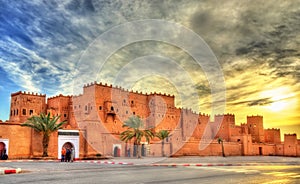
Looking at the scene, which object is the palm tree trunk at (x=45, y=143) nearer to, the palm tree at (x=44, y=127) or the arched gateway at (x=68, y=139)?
A: the palm tree at (x=44, y=127)

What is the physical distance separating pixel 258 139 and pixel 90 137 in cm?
4907

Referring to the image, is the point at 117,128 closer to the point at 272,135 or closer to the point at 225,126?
the point at 225,126

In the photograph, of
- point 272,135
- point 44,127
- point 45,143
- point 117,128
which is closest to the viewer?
point 45,143

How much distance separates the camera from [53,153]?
35938mm

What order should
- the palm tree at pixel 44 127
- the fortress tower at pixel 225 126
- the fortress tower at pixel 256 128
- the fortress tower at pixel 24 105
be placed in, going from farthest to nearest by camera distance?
the fortress tower at pixel 256 128, the fortress tower at pixel 225 126, the fortress tower at pixel 24 105, the palm tree at pixel 44 127

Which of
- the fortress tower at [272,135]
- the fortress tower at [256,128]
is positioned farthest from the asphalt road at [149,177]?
the fortress tower at [272,135]

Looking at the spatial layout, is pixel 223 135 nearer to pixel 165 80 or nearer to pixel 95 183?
pixel 165 80

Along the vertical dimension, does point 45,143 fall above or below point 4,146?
above

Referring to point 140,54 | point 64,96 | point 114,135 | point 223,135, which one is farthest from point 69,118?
point 223,135

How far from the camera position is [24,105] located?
53.3m

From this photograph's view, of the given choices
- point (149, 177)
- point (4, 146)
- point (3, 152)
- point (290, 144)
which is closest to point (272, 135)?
point (290, 144)

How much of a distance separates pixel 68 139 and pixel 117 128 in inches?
638

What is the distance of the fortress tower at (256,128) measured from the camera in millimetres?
76625

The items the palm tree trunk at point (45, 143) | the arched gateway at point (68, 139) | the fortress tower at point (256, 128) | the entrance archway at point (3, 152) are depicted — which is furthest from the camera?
the fortress tower at point (256, 128)
